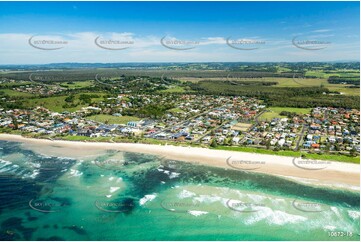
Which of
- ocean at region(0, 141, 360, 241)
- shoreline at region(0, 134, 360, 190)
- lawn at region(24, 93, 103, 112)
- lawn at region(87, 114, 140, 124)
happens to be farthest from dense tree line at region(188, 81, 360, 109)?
ocean at region(0, 141, 360, 241)

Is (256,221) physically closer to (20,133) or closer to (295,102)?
(20,133)

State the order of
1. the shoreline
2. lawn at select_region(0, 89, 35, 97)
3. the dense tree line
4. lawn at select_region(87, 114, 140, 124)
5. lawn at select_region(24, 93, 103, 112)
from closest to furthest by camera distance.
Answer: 1. the shoreline
2. lawn at select_region(87, 114, 140, 124)
3. lawn at select_region(24, 93, 103, 112)
4. the dense tree line
5. lawn at select_region(0, 89, 35, 97)

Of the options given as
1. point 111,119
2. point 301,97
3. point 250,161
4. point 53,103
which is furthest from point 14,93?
point 301,97

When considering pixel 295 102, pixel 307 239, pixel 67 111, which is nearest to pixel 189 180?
pixel 307 239

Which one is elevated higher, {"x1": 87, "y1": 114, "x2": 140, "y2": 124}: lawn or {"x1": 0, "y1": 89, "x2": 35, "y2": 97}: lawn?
{"x1": 0, "y1": 89, "x2": 35, "y2": 97}: lawn

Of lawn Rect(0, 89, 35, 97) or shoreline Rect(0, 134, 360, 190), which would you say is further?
lawn Rect(0, 89, 35, 97)

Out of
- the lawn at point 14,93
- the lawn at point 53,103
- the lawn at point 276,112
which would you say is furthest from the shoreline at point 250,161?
the lawn at point 14,93

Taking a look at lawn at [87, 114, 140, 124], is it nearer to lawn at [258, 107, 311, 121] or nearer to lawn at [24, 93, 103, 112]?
lawn at [24, 93, 103, 112]

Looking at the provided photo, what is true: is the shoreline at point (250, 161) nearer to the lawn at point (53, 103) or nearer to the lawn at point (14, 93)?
the lawn at point (53, 103)
